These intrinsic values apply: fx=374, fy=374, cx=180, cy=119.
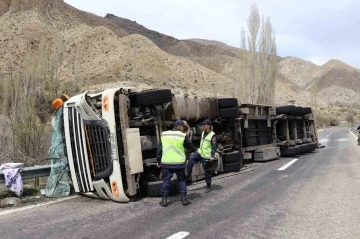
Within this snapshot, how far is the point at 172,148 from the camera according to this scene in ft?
21.0

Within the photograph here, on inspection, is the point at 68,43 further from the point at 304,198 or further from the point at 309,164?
the point at 304,198

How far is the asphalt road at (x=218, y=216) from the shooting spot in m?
4.65

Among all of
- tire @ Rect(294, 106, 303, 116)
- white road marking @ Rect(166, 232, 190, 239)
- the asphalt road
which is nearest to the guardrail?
the asphalt road

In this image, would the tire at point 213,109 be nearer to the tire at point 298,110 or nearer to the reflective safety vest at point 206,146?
the reflective safety vest at point 206,146

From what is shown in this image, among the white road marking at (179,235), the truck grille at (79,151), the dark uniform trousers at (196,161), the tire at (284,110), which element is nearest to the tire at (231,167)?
the dark uniform trousers at (196,161)

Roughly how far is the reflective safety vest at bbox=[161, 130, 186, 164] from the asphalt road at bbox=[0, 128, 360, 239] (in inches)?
30.7

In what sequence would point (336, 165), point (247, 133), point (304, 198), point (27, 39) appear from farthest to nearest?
point (27, 39)
point (247, 133)
point (336, 165)
point (304, 198)

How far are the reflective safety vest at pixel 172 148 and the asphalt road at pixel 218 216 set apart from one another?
779 millimetres

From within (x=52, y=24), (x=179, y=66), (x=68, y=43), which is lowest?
(x=179, y=66)

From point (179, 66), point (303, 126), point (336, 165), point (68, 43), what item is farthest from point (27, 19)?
point (336, 165)

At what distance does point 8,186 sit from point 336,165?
8.93m

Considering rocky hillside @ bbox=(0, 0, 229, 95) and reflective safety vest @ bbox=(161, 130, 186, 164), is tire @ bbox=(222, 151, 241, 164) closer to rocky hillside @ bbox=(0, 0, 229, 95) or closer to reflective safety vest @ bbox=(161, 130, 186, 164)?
reflective safety vest @ bbox=(161, 130, 186, 164)

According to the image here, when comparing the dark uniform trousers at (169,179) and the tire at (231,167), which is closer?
the dark uniform trousers at (169,179)

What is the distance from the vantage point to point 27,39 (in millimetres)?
49781
